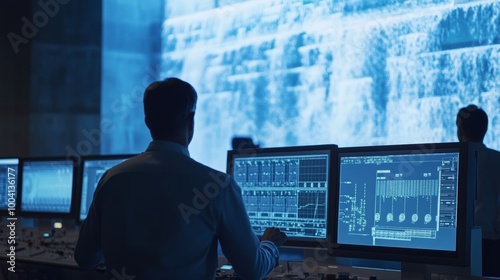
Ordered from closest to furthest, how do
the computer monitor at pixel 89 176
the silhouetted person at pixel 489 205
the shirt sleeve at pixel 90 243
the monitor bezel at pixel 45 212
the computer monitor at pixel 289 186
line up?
the shirt sleeve at pixel 90 243 < the computer monitor at pixel 289 186 < the silhouetted person at pixel 489 205 < the computer monitor at pixel 89 176 < the monitor bezel at pixel 45 212

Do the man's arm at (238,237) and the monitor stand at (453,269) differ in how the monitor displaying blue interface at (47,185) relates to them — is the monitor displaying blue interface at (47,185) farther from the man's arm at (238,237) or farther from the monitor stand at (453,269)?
the man's arm at (238,237)

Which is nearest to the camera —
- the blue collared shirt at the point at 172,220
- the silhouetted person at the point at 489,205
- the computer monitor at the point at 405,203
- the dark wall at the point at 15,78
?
the blue collared shirt at the point at 172,220

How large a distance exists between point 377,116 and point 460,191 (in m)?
3.53

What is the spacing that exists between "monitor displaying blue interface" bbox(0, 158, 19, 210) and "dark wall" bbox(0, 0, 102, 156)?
158cm

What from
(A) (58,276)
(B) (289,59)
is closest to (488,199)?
(A) (58,276)

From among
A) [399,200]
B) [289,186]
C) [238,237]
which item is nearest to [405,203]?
[399,200]

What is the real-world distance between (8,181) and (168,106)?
3024 mm

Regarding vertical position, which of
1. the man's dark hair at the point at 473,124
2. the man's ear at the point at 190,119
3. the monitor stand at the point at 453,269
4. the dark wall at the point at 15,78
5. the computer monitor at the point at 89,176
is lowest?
the monitor stand at the point at 453,269

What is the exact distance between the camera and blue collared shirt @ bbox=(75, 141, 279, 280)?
5.90 feet

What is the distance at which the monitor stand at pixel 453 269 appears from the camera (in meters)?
2.27

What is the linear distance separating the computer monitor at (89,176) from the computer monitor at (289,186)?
1234mm

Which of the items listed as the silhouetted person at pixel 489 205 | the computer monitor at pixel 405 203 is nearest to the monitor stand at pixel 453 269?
the computer monitor at pixel 405 203

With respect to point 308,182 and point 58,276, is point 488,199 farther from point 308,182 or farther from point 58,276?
point 58,276

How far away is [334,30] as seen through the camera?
19.7 ft
